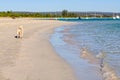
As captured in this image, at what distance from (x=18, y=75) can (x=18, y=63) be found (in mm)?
2478

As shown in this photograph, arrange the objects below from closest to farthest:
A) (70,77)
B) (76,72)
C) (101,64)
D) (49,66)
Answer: (70,77)
(76,72)
(49,66)
(101,64)

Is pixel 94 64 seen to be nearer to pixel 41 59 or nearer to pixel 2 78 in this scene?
pixel 41 59

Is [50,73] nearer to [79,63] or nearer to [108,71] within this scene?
[108,71]

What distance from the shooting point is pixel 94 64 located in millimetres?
14156

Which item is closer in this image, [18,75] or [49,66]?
[18,75]

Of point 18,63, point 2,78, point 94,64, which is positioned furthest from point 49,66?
point 2,78

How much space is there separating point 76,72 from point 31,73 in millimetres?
1667

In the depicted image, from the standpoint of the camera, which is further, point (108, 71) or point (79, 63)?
point (79, 63)

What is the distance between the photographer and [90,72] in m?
12.1

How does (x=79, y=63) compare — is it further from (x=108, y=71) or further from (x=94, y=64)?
(x=108, y=71)

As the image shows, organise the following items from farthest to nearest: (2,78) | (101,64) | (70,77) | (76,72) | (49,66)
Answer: (101,64) → (49,66) → (76,72) → (70,77) → (2,78)

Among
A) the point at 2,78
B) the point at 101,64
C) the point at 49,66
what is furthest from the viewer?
the point at 101,64

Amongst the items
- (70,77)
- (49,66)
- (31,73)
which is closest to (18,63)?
(49,66)

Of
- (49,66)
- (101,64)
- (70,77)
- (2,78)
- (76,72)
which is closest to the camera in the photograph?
(2,78)
